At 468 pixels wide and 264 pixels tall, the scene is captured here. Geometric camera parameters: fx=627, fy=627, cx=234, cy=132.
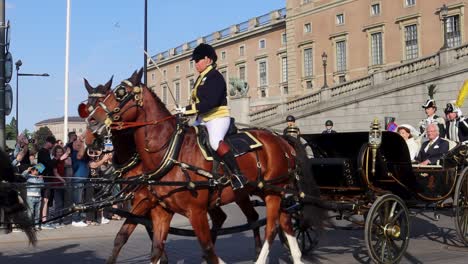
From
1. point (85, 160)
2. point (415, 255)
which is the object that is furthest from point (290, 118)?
point (85, 160)

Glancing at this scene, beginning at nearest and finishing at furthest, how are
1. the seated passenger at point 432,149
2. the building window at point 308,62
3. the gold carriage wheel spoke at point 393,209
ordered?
the gold carriage wheel spoke at point 393,209 → the seated passenger at point 432,149 → the building window at point 308,62

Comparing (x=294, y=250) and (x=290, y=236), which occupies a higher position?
(x=290, y=236)

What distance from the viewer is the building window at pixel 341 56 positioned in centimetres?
5972

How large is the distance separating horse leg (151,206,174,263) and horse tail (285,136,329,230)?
7.05 feet

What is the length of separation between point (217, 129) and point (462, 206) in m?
5.01

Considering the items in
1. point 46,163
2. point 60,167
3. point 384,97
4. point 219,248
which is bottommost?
point 219,248

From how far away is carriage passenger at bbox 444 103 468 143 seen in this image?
12.1m

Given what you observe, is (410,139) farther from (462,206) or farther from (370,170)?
(370,170)

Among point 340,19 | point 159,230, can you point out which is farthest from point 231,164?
point 340,19

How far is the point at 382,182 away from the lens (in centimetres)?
955

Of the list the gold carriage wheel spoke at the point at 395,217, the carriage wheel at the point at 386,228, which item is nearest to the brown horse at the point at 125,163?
the carriage wheel at the point at 386,228

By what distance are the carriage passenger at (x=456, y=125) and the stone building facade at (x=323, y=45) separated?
802 inches

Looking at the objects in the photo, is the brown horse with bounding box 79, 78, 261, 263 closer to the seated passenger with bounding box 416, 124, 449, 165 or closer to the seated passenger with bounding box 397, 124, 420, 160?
the seated passenger with bounding box 416, 124, 449, 165

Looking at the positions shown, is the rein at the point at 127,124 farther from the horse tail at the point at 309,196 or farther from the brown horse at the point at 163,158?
the horse tail at the point at 309,196
